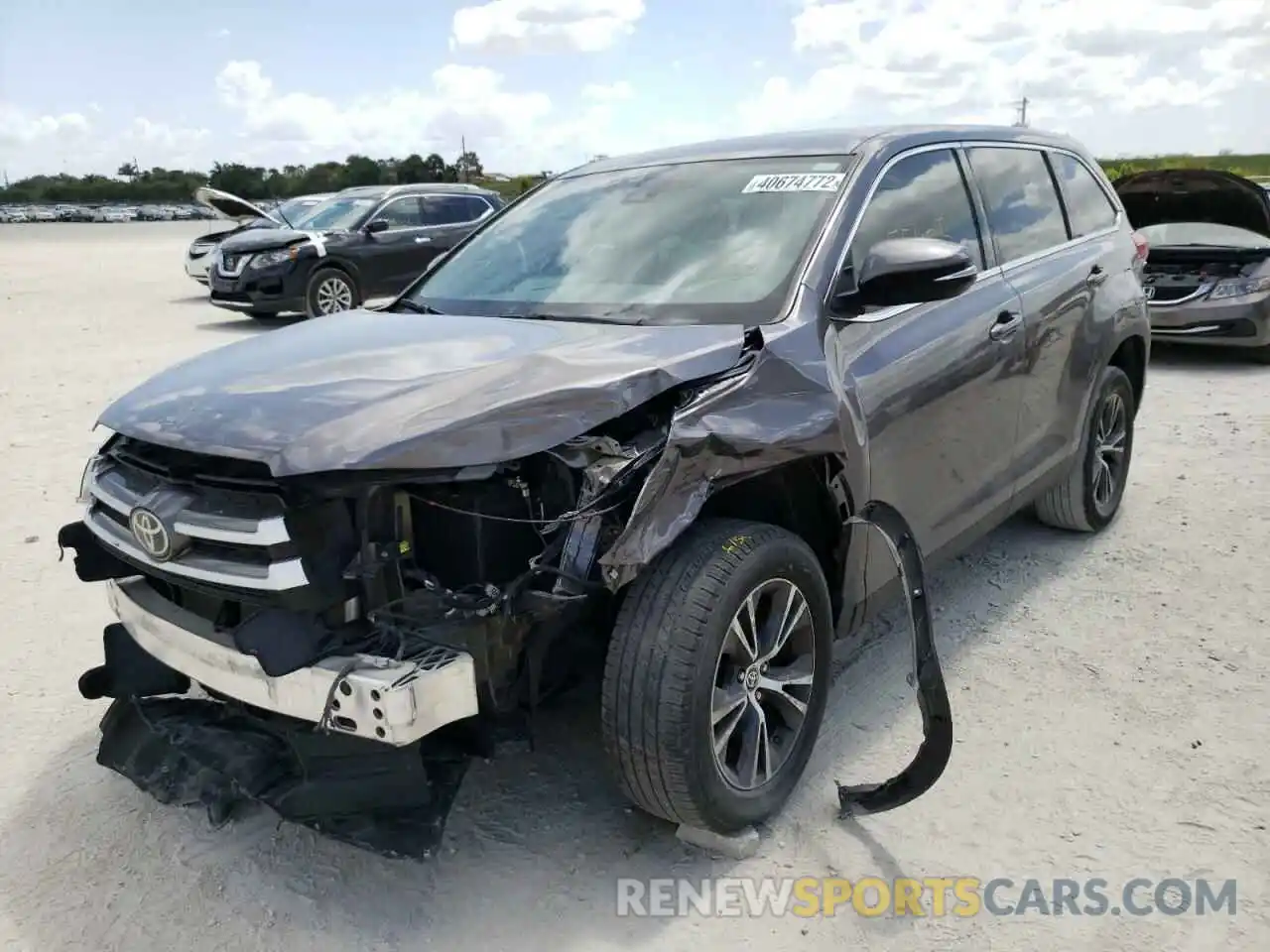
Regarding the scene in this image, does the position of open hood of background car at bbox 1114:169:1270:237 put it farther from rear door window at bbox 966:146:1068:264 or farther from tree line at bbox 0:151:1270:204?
tree line at bbox 0:151:1270:204

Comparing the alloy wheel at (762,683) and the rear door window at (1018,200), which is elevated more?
the rear door window at (1018,200)

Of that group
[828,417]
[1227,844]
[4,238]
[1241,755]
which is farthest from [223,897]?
[4,238]

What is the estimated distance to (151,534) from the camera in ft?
8.23

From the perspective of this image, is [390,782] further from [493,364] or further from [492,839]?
[493,364]

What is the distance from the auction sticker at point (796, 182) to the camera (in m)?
3.33

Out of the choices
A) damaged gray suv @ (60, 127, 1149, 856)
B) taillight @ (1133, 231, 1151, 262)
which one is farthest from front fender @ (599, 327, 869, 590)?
taillight @ (1133, 231, 1151, 262)

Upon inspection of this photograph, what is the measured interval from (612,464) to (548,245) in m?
1.54

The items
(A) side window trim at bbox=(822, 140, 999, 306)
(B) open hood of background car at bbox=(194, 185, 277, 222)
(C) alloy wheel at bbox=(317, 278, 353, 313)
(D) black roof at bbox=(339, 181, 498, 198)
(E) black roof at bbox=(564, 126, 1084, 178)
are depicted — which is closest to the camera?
(A) side window trim at bbox=(822, 140, 999, 306)

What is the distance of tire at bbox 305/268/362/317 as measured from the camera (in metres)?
12.6

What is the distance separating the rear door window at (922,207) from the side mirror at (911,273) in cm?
22

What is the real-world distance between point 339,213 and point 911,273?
39.5ft

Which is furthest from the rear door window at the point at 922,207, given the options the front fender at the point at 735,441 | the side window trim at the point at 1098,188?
the side window trim at the point at 1098,188

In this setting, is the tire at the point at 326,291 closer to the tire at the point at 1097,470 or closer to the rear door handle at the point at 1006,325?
the tire at the point at 1097,470

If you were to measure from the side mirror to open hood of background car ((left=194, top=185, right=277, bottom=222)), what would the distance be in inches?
132
